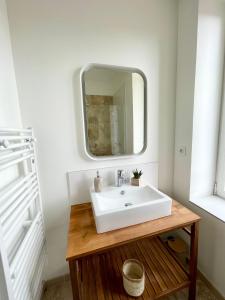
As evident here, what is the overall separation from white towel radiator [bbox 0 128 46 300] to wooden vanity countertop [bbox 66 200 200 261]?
0.23 meters

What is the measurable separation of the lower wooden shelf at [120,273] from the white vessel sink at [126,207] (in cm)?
42

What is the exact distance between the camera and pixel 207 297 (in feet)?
4.08

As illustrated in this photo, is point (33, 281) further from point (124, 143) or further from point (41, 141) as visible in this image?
point (124, 143)

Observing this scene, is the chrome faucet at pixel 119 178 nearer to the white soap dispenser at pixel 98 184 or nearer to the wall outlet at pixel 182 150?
the white soap dispenser at pixel 98 184

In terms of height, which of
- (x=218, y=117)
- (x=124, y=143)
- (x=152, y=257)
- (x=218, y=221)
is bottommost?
(x=152, y=257)

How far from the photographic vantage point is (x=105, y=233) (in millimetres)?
938

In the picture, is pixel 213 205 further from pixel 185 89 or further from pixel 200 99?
pixel 185 89

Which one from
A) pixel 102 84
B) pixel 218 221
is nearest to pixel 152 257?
pixel 218 221

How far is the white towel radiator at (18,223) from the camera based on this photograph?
24.9 inches

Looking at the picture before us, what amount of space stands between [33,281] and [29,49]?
4.97ft

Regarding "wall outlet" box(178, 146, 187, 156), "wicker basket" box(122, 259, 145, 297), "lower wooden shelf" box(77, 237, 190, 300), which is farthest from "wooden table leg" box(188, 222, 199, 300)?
"wall outlet" box(178, 146, 187, 156)

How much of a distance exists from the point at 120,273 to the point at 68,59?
1686mm

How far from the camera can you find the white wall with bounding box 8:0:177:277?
1090mm

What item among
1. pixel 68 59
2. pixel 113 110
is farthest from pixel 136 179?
pixel 68 59
